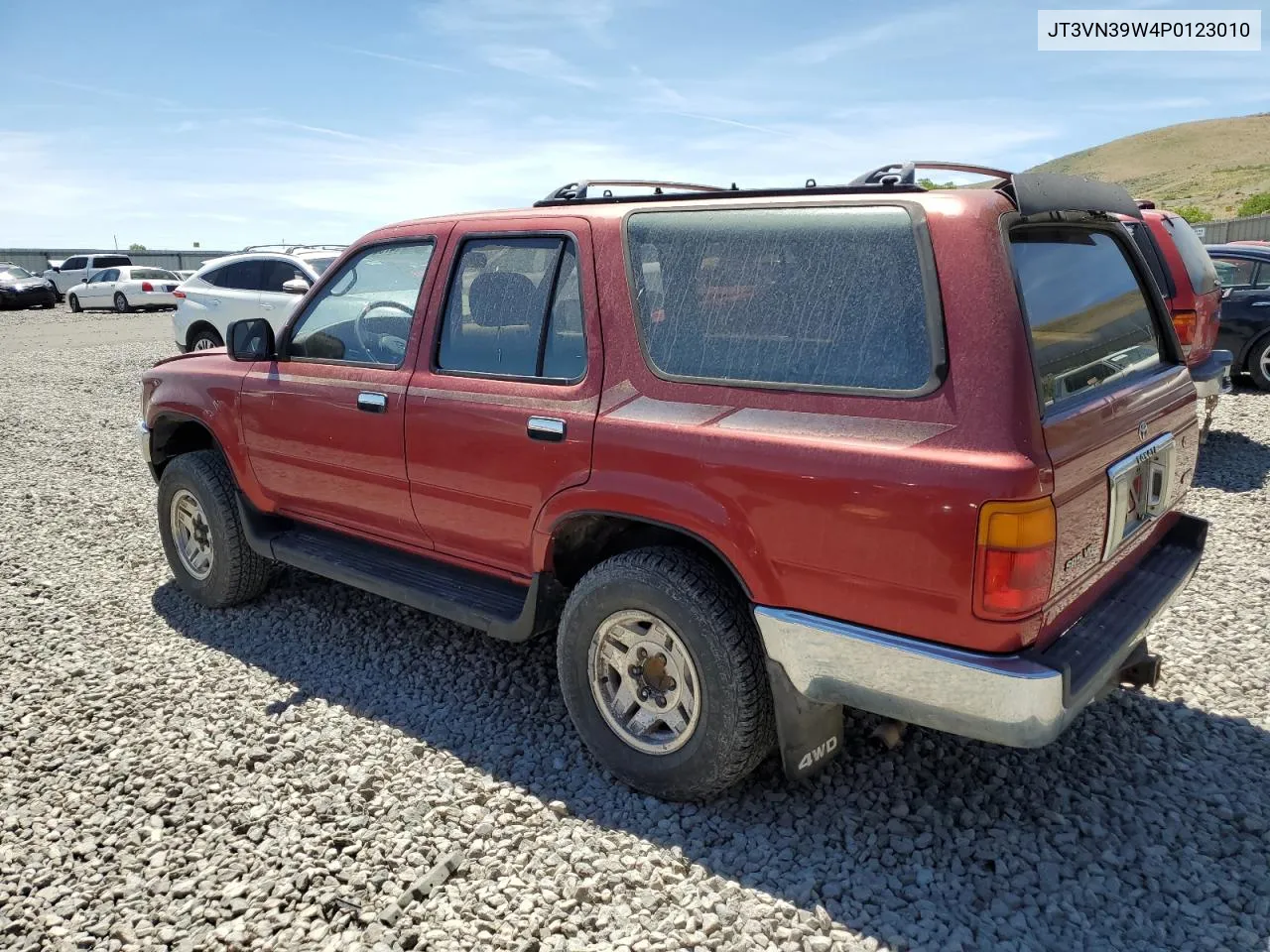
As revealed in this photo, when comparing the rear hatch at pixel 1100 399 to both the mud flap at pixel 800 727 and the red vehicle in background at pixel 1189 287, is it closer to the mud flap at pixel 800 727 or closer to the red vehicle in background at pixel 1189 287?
the mud flap at pixel 800 727

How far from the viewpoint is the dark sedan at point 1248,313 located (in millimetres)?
10133

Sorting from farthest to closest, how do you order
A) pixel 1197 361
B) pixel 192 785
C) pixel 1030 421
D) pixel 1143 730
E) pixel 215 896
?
pixel 1197 361
pixel 1143 730
pixel 192 785
pixel 215 896
pixel 1030 421

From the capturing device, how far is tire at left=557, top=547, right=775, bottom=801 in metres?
2.90

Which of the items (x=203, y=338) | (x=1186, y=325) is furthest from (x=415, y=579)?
(x=203, y=338)

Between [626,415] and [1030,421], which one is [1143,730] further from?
[626,415]

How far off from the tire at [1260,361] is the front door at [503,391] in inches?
383

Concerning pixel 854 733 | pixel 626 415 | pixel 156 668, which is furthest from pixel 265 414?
pixel 854 733

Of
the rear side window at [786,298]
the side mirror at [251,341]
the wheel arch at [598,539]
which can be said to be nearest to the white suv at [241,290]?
the side mirror at [251,341]

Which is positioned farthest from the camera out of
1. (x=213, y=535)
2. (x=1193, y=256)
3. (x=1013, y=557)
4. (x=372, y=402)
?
(x=1193, y=256)

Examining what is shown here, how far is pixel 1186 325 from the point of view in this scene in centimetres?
692

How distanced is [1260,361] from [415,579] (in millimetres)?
10054

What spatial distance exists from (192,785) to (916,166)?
10.6 ft

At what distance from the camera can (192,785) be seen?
3.34 m

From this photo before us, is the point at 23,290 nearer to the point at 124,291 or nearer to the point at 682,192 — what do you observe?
the point at 124,291
